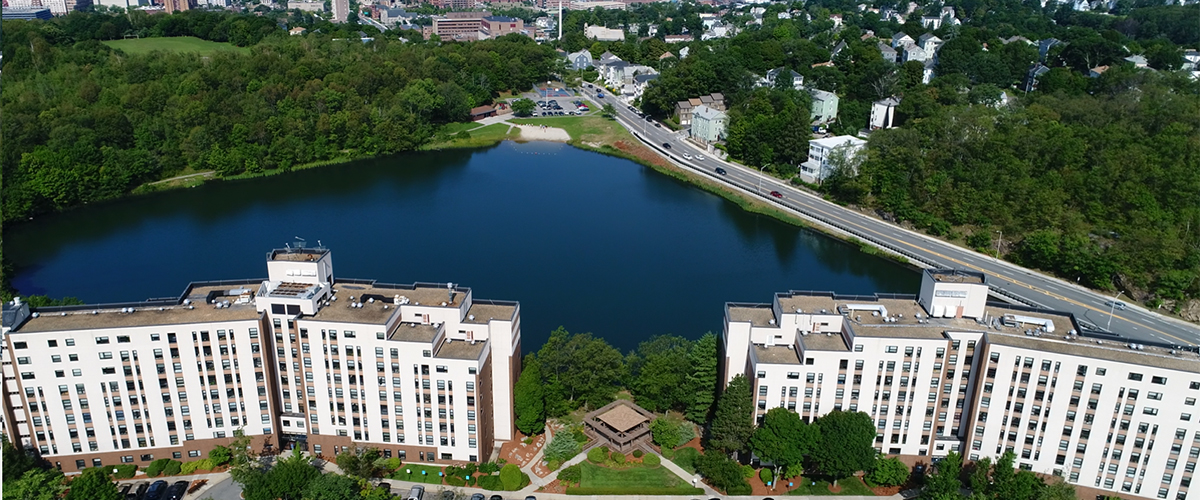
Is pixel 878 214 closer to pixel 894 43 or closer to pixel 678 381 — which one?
pixel 678 381

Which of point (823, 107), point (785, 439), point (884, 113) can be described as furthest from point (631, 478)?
point (823, 107)

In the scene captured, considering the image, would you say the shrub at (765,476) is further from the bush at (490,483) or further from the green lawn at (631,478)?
the bush at (490,483)

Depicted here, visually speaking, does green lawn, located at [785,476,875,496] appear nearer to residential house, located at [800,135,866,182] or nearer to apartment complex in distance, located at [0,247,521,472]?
apartment complex in distance, located at [0,247,521,472]

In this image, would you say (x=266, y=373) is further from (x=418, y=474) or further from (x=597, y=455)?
(x=597, y=455)

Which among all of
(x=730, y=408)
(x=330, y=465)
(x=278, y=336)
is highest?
(x=278, y=336)

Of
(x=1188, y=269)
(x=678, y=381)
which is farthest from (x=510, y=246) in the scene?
(x=1188, y=269)

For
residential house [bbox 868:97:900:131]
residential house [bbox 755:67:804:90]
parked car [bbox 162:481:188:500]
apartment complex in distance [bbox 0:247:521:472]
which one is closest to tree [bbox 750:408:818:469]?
apartment complex in distance [bbox 0:247:521:472]
